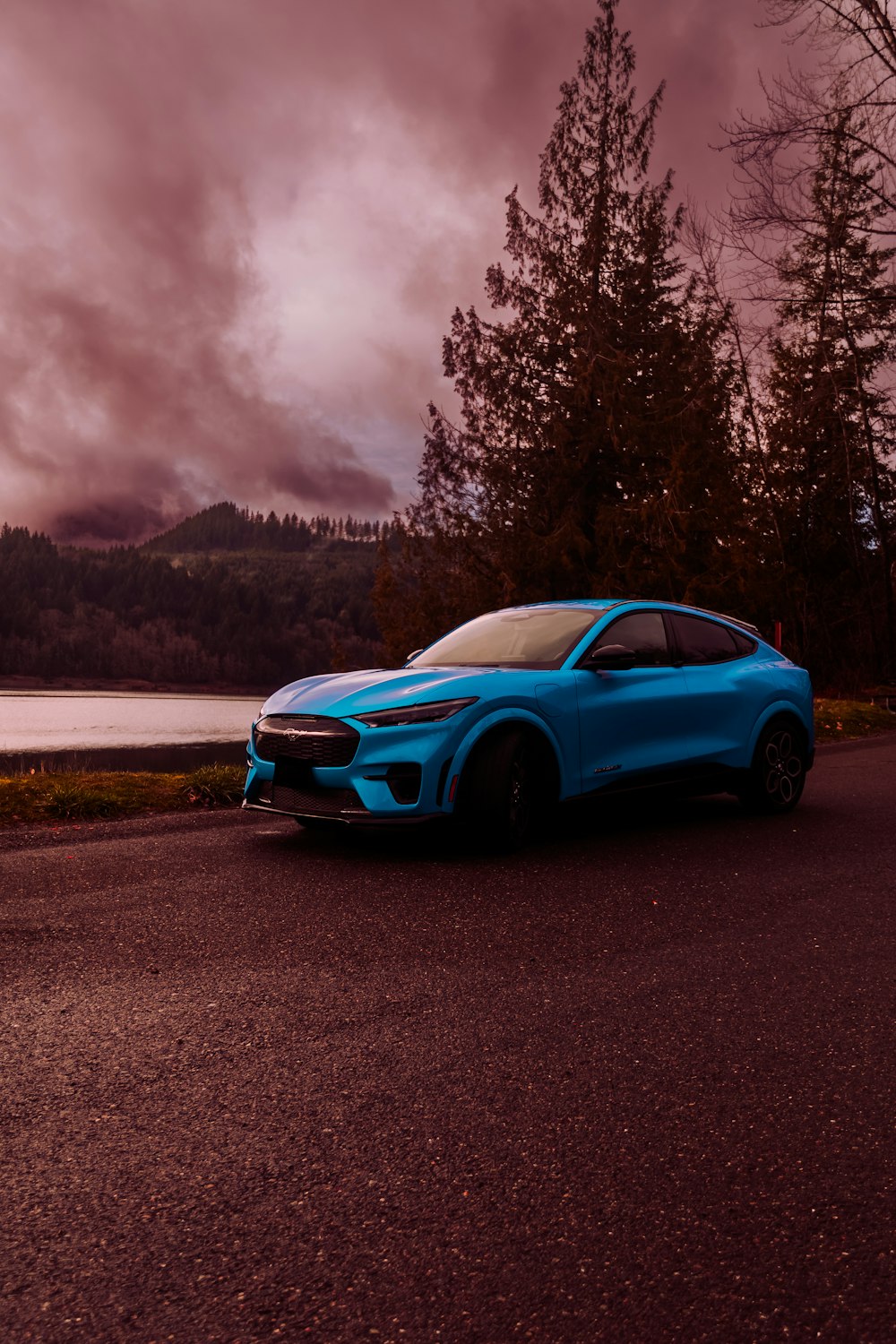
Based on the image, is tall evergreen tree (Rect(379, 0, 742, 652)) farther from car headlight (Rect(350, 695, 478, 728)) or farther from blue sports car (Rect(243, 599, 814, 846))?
car headlight (Rect(350, 695, 478, 728))

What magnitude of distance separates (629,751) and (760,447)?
26.1 m

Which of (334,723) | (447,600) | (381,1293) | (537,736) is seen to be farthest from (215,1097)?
(447,600)

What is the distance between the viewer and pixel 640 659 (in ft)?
24.8

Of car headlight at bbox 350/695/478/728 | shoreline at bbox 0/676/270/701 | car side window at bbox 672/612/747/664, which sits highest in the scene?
shoreline at bbox 0/676/270/701

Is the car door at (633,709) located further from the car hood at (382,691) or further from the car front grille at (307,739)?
the car front grille at (307,739)

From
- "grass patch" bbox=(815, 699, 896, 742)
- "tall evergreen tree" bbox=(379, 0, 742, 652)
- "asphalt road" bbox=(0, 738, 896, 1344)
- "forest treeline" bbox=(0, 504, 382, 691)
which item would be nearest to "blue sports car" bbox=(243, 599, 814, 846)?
"asphalt road" bbox=(0, 738, 896, 1344)

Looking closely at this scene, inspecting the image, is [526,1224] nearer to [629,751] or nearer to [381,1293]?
[381,1293]

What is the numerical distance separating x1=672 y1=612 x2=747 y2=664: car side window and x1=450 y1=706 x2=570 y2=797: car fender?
5.59 feet

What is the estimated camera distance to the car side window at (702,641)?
314 inches

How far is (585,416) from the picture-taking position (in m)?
28.5

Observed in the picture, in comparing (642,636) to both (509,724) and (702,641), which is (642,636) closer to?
(702,641)

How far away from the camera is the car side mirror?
22.6 ft

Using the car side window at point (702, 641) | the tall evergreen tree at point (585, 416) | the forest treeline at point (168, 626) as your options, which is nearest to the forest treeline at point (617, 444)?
the tall evergreen tree at point (585, 416)

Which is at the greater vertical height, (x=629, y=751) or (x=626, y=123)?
(x=626, y=123)
